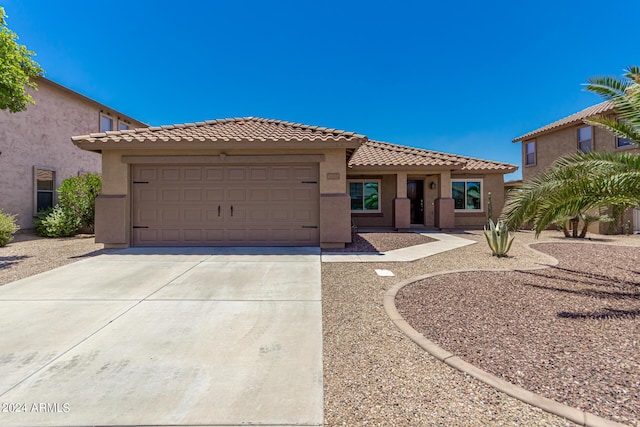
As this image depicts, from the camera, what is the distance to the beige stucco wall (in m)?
16.1

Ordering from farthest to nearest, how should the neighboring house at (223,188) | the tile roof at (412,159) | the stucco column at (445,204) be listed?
the stucco column at (445,204) → the tile roof at (412,159) → the neighboring house at (223,188)

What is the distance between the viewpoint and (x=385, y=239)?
12109mm

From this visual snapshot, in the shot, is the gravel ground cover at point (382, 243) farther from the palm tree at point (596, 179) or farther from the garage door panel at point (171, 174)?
the garage door panel at point (171, 174)

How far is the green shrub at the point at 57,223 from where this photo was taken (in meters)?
13.4

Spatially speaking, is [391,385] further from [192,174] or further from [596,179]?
[192,174]

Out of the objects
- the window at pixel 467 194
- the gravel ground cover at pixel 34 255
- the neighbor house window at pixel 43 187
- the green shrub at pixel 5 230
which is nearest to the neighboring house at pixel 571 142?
the window at pixel 467 194

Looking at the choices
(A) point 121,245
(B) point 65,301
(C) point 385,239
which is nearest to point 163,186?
(A) point 121,245

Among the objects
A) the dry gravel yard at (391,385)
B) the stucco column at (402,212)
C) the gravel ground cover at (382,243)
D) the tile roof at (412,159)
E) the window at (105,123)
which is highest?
the window at (105,123)

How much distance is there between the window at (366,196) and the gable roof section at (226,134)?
5.94m

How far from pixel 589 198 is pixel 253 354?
652 cm

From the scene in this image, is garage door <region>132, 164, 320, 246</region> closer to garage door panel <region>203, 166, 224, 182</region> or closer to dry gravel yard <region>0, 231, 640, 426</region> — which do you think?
garage door panel <region>203, 166, 224, 182</region>

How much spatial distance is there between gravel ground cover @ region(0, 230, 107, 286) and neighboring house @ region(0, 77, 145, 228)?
2.20 meters

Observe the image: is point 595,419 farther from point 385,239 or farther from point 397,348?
point 385,239

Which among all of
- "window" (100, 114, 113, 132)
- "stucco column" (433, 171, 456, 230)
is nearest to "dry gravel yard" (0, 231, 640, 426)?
"stucco column" (433, 171, 456, 230)
